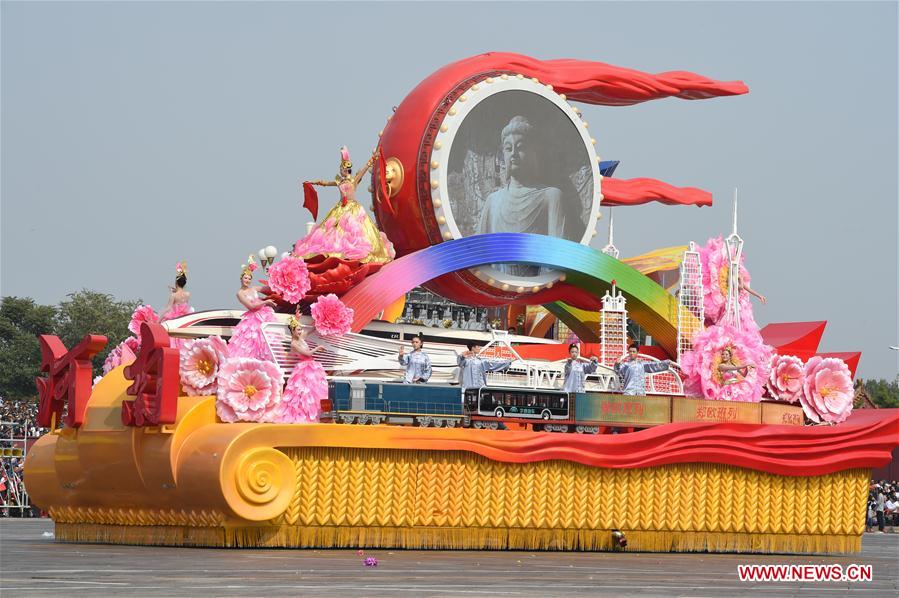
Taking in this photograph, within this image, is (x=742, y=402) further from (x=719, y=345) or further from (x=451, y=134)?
(x=451, y=134)

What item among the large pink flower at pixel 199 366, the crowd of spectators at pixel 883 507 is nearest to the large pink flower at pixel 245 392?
the large pink flower at pixel 199 366

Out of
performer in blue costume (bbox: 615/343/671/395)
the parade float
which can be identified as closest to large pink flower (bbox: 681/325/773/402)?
the parade float

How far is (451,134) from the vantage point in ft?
88.4

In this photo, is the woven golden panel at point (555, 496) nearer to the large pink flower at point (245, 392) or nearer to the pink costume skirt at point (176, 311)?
the large pink flower at point (245, 392)

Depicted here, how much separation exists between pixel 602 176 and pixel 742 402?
21.6 feet

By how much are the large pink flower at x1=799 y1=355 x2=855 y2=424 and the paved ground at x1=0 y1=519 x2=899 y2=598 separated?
3.62 m

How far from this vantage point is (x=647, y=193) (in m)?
30.1

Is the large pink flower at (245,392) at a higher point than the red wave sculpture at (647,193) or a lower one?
lower

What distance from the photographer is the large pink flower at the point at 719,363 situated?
86.4 feet

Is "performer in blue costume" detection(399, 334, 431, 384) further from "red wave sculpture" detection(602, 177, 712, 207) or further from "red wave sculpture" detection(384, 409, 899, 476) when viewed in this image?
"red wave sculpture" detection(602, 177, 712, 207)

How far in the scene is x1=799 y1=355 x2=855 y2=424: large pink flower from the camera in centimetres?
2689

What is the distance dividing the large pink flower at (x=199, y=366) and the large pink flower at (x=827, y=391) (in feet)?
35.2

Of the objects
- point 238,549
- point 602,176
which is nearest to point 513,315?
point 602,176

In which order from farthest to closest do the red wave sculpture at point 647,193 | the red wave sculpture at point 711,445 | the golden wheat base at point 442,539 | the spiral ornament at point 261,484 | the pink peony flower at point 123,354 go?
the red wave sculpture at point 647,193 < the pink peony flower at point 123,354 < the red wave sculpture at point 711,445 < the golden wheat base at point 442,539 < the spiral ornament at point 261,484
